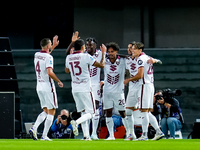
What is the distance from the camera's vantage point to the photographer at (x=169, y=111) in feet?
37.6

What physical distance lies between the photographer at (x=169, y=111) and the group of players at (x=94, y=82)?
2015 millimetres

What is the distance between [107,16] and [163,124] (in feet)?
19.7

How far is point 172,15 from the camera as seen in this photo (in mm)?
16172

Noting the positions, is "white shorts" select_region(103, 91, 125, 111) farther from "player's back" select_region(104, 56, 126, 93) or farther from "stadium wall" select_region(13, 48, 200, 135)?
"stadium wall" select_region(13, 48, 200, 135)

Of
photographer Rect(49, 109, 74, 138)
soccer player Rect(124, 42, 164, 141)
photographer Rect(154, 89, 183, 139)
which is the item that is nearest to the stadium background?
photographer Rect(154, 89, 183, 139)

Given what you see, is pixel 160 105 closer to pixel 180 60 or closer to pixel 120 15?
pixel 180 60

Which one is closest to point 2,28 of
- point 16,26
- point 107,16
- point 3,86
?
point 16,26

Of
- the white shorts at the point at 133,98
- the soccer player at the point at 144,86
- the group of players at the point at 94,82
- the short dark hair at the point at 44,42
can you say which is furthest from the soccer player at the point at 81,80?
the white shorts at the point at 133,98

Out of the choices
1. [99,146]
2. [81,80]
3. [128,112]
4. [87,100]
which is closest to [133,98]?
[128,112]

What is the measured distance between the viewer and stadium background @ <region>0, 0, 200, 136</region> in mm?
15047

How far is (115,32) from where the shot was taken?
16.2 metres

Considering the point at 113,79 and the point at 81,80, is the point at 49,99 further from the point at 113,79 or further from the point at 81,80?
the point at 113,79

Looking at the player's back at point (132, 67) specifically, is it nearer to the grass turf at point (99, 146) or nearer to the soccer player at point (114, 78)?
the soccer player at point (114, 78)

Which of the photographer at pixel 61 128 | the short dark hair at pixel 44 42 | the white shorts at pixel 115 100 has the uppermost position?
the short dark hair at pixel 44 42
